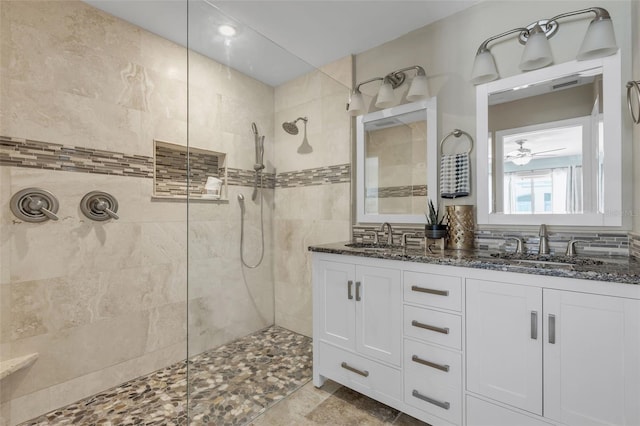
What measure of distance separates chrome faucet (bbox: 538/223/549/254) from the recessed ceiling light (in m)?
2.04

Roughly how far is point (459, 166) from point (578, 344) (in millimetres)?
1119

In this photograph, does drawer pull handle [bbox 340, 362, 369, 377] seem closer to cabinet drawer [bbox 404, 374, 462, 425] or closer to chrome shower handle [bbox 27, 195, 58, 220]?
cabinet drawer [bbox 404, 374, 462, 425]

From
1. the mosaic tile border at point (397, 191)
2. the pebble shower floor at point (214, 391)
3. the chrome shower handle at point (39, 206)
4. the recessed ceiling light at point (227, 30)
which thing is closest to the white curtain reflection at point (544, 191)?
the mosaic tile border at point (397, 191)

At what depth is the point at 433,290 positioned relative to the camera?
1.47 m

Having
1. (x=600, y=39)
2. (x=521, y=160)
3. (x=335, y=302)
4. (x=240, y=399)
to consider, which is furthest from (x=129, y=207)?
(x=600, y=39)

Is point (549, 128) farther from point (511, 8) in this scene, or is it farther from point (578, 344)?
point (578, 344)

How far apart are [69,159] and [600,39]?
2991 mm

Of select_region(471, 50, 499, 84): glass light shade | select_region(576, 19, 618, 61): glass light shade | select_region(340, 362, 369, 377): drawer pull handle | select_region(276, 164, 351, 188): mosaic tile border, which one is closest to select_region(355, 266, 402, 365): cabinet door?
select_region(340, 362, 369, 377): drawer pull handle

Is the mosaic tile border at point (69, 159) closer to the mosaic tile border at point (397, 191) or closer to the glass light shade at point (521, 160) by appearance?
the mosaic tile border at point (397, 191)

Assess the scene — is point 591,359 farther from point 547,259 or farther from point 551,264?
point 547,259

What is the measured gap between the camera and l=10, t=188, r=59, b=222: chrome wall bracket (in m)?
1.62

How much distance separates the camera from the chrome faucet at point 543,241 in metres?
1.60

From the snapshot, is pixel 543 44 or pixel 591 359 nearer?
pixel 591 359

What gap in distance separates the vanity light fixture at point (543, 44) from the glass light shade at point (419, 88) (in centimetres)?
29
